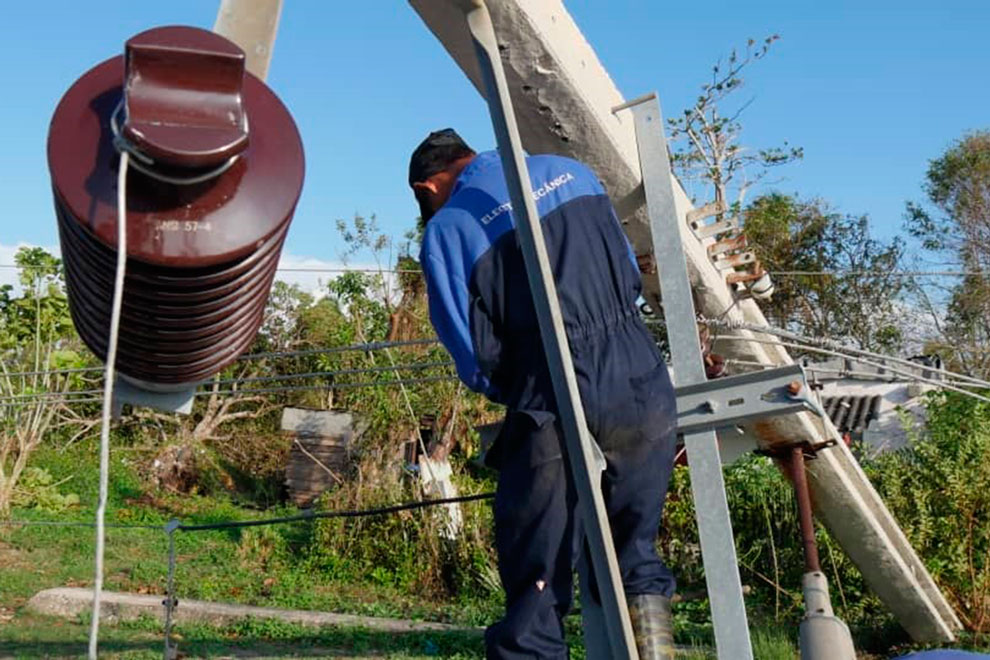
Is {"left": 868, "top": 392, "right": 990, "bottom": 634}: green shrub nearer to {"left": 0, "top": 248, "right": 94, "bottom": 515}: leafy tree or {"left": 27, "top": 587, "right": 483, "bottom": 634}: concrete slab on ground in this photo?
{"left": 27, "top": 587, "right": 483, "bottom": 634}: concrete slab on ground

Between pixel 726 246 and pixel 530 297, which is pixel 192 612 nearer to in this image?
pixel 726 246

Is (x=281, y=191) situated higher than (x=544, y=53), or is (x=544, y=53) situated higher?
(x=544, y=53)

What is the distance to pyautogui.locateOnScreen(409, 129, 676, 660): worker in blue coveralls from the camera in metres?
2.63

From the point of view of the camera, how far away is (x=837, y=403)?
13820mm

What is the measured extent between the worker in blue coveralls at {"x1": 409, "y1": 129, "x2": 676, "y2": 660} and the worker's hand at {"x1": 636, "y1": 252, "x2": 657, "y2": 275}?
1.14 meters

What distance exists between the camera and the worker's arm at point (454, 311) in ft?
9.16

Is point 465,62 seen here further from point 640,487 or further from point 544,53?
point 640,487

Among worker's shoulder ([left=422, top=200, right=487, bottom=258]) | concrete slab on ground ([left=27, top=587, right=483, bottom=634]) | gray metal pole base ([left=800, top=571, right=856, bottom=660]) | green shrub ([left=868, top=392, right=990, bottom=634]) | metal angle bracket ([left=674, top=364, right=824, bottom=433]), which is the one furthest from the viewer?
concrete slab on ground ([left=27, top=587, right=483, bottom=634])

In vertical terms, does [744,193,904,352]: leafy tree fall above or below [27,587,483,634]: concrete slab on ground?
above

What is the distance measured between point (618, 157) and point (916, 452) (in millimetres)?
4891

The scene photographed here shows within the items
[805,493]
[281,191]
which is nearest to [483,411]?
[805,493]

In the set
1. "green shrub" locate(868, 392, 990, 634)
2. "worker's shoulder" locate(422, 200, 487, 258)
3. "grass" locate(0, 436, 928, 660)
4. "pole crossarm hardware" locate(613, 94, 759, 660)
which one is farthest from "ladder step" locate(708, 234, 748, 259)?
"green shrub" locate(868, 392, 990, 634)

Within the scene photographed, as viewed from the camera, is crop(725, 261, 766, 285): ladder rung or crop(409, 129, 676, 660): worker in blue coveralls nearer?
crop(409, 129, 676, 660): worker in blue coveralls

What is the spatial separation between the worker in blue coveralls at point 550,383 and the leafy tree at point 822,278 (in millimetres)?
19289
